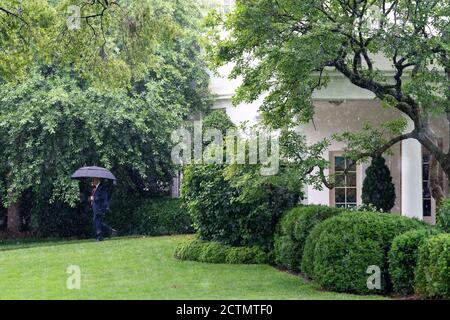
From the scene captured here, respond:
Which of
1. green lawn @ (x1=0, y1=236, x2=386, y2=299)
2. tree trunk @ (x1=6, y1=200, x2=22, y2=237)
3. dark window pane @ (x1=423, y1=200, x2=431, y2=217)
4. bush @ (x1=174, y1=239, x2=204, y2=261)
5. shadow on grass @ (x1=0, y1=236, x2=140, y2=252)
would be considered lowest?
green lawn @ (x1=0, y1=236, x2=386, y2=299)

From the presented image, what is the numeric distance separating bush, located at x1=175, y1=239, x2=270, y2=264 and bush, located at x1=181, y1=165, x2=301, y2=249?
0.81 ft

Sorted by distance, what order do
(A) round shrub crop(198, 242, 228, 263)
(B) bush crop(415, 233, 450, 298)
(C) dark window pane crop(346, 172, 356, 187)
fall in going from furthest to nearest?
1. (C) dark window pane crop(346, 172, 356, 187)
2. (A) round shrub crop(198, 242, 228, 263)
3. (B) bush crop(415, 233, 450, 298)

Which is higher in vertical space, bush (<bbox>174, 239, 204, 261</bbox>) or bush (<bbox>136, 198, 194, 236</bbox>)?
bush (<bbox>136, 198, 194, 236</bbox>)

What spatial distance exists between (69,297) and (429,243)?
4904mm

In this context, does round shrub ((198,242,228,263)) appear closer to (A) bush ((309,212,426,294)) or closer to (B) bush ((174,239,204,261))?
(B) bush ((174,239,204,261))

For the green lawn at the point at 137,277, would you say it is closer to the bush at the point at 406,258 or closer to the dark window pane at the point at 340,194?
the bush at the point at 406,258

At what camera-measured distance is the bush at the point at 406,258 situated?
35.8 feet

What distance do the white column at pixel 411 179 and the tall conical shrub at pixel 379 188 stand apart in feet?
A: 5.32

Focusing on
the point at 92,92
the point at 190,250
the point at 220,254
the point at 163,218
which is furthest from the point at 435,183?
the point at 92,92

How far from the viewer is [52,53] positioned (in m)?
17.8

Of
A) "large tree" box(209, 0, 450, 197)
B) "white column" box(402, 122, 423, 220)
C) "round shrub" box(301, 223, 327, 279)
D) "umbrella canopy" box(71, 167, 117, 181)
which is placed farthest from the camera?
"umbrella canopy" box(71, 167, 117, 181)

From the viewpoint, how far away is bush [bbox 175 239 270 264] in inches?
623

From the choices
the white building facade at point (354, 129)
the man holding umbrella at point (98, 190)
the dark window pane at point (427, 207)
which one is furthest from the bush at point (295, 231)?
the dark window pane at point (427, 207)

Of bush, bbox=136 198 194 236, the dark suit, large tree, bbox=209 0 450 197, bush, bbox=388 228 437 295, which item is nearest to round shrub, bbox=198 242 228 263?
large tree, bbox=209 0 450 197
